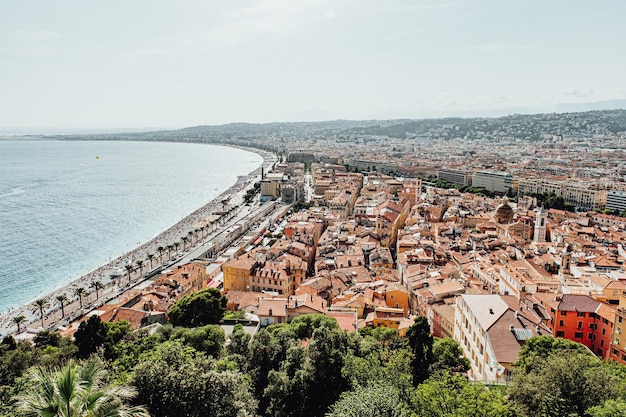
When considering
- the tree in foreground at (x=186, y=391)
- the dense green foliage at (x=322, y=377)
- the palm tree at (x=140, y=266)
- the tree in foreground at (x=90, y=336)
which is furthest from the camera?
the palm tree at (x=140, y=266)

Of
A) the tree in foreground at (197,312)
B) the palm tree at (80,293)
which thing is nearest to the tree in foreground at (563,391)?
the tree in foreground at (197,312)

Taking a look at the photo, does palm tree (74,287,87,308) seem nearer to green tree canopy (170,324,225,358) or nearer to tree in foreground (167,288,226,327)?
tree in foreground (167,288,226,327)

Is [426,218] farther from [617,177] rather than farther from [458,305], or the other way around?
[617,177]

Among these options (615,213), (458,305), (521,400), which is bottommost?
(615,213)

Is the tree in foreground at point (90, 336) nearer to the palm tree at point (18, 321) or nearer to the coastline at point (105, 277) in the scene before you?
the coastline at point (105, 277)

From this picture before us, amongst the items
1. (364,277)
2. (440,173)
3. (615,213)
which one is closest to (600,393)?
(364,277)

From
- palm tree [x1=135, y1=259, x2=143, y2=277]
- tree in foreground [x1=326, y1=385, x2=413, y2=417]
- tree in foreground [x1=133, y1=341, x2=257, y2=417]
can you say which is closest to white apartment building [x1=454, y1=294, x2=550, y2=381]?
tree in foreground [x1=326, y1=385, x2=413, y2=417]
